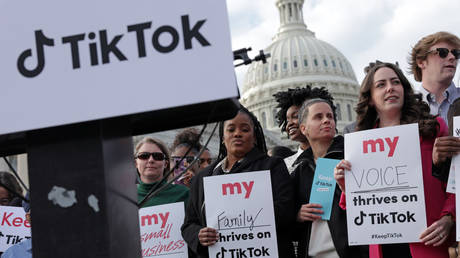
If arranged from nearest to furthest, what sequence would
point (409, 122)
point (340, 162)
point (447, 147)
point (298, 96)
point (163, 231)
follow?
point (447, 147)
point (340, 162)
point (409, 122)
point (163, 231)
point (298, 96)

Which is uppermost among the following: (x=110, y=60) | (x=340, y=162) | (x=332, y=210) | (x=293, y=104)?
(x=293, y=104)

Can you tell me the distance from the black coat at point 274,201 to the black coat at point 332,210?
0.28 feet

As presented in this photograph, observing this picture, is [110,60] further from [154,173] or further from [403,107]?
[154,173]

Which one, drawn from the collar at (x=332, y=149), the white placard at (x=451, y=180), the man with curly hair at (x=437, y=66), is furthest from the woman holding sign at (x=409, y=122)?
the man with curly hair at (x=437, y=66)

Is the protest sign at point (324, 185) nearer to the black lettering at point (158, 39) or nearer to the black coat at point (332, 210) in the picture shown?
the black coat at point (332, 210)

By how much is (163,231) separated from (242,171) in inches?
23.9

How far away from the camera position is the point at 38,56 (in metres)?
1.57

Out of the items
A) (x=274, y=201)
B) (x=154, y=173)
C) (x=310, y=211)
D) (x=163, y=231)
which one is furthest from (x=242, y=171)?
(x=154, y=173)

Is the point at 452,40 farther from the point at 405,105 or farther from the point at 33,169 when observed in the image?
the point at 33,169

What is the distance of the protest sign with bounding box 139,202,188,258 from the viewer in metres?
3.65

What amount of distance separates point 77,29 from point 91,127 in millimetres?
241

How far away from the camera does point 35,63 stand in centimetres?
157

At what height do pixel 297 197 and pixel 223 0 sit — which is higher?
pixel 223 0

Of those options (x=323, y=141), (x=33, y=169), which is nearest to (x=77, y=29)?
(x=33, y=169)
